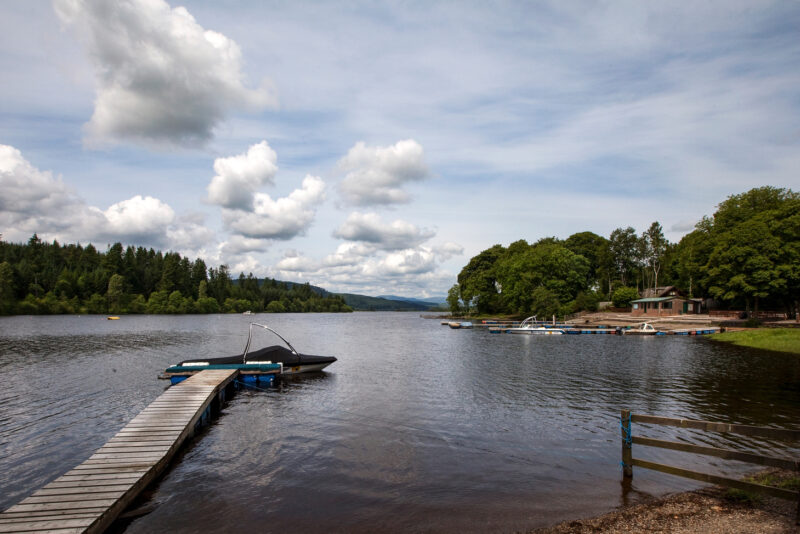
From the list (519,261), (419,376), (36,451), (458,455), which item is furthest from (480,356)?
(519,261)

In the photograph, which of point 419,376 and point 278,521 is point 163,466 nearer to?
point 278,521

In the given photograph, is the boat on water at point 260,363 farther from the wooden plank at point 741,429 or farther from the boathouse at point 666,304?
the boathouse at point 666,304

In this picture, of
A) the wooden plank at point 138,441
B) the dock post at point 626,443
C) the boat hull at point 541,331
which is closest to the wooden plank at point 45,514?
the wooden plank at point 138,441

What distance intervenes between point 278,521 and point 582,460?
10081 millimetres

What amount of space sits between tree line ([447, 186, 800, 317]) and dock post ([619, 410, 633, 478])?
7298 cm

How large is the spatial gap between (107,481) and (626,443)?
14288mm

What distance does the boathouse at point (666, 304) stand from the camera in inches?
3536

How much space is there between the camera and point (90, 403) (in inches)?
906

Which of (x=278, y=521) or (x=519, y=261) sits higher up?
(x=519, y=261)

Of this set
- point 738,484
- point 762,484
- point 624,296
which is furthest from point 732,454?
point 624,296

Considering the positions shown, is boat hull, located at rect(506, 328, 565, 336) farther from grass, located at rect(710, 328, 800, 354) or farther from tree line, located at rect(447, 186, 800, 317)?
grass, located at rect(710, 328, 800, 354)

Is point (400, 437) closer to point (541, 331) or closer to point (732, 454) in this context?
point (732, 454)

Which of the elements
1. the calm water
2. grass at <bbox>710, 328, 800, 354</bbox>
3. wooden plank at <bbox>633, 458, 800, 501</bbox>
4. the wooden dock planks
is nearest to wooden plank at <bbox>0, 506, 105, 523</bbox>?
the wooden dock planks

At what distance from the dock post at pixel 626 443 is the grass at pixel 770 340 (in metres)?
44.4
